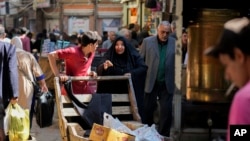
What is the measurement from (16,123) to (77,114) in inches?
30.2

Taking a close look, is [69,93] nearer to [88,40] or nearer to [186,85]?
[88,40]

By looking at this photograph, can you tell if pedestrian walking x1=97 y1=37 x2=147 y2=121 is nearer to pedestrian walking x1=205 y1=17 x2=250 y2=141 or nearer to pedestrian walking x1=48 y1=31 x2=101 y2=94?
pedestrian walking x1=48 y1=31 x2=101 y2=94

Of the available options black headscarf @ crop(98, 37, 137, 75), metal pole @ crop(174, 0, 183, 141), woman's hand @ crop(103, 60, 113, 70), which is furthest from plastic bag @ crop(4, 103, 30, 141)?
metal pole @ crop(174, 0, 183, 141)

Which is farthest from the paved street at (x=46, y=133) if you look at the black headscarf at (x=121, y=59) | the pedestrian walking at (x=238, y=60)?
the pedestrian walking at (x=238, y=60)

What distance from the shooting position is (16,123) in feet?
18.4

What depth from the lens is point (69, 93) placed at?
5.29 m

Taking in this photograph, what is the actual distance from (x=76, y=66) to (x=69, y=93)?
63 cm

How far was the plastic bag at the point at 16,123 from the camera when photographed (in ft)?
18.1

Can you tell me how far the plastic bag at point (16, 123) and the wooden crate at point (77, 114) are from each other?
584 mm

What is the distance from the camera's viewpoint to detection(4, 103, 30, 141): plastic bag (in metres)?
5.52

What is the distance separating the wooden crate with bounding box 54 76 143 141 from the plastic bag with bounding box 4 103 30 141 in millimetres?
584

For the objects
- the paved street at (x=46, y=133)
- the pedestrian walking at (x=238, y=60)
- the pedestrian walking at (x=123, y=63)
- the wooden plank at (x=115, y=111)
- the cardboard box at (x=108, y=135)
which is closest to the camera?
the pedestrian walking at (x=238, y=60)

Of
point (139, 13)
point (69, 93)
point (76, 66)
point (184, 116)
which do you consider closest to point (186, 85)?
point (184, 116)

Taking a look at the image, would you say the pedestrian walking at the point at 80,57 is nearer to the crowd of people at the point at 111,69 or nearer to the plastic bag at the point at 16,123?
the crowd of people at the point at 111,69
